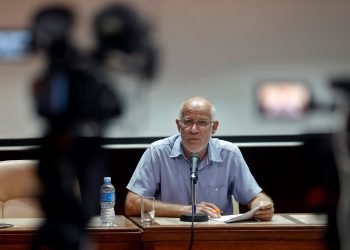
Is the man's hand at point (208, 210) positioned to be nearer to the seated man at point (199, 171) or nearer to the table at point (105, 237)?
the seated man at point (199, 171)

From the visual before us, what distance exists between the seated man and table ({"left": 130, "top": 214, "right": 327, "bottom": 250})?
1.86ft

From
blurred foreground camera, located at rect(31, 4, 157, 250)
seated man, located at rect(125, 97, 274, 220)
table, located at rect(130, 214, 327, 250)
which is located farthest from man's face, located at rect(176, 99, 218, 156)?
blurred foreground camera, located at rect(31, 4, 157, 250)

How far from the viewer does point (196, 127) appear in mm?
3186

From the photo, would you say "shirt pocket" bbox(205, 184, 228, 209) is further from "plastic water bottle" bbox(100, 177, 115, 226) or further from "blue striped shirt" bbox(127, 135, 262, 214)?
"plastic water bottle" bbox(100, 177, 115, 226)

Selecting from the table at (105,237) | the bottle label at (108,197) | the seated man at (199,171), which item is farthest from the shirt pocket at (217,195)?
the table at (105,237)

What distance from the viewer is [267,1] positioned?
13.0ft

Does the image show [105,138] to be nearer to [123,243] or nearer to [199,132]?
[123,243]

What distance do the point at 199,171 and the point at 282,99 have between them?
8.66ft

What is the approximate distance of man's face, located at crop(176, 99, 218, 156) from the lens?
10.4ft

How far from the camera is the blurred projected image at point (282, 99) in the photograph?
0.59m

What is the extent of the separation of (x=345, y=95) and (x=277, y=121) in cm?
11

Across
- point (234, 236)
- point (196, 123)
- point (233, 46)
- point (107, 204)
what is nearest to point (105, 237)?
point (107, 204)

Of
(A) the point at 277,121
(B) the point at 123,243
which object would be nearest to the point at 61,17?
(A) the point at 277,121

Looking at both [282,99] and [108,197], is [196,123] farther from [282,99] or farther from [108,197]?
[282,99]
